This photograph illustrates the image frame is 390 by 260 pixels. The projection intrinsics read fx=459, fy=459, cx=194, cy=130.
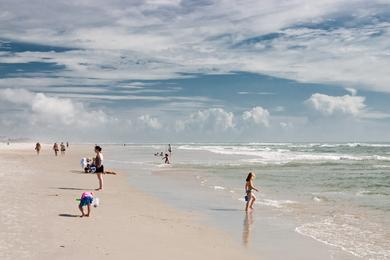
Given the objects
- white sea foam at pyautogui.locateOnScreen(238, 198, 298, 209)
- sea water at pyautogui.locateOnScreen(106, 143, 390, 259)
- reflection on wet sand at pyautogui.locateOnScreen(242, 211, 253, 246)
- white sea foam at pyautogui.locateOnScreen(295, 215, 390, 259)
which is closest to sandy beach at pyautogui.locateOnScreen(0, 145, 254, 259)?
reflection on wet sand at pyautogui.locateOnScreen(242, 211, 253, 246)

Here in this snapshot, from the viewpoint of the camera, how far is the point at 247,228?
42.7 ft

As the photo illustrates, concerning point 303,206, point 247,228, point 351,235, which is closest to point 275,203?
point 303,206

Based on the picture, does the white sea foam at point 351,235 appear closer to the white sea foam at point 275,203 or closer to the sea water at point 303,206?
the sea water at point 303,206

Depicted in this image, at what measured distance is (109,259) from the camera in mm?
8531

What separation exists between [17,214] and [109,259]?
4758 millimetres

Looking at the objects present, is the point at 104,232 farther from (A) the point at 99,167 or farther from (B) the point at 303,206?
(A) the point at 99,167

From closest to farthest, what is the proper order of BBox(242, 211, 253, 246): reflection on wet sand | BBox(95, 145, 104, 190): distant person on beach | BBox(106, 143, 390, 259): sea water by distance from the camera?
1. BBox(242, 211, 253, 246): reflection on wet sand
2. BBox(106, 143, 390, 259): sea water
3. BBox(95, 145, 104, 190): distant person on beach

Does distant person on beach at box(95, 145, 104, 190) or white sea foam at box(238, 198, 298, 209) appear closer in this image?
white sea foam at box(238, 198, 298, 209)

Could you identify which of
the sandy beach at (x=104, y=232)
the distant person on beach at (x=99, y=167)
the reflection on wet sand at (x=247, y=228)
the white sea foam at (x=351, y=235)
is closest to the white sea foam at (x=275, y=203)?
the reflection on wet sand at (x=247, y=228)

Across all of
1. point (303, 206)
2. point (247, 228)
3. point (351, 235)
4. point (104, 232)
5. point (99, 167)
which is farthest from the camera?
point (99, 167)

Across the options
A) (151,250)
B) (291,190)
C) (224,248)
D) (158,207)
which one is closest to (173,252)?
(151,250)

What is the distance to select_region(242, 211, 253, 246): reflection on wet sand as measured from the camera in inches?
448

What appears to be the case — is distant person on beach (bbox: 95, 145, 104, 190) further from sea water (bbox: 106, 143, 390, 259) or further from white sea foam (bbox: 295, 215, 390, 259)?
white sea foam (bbox: 295, 215, 390, 259)

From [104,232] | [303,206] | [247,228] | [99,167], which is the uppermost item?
[99,167]
